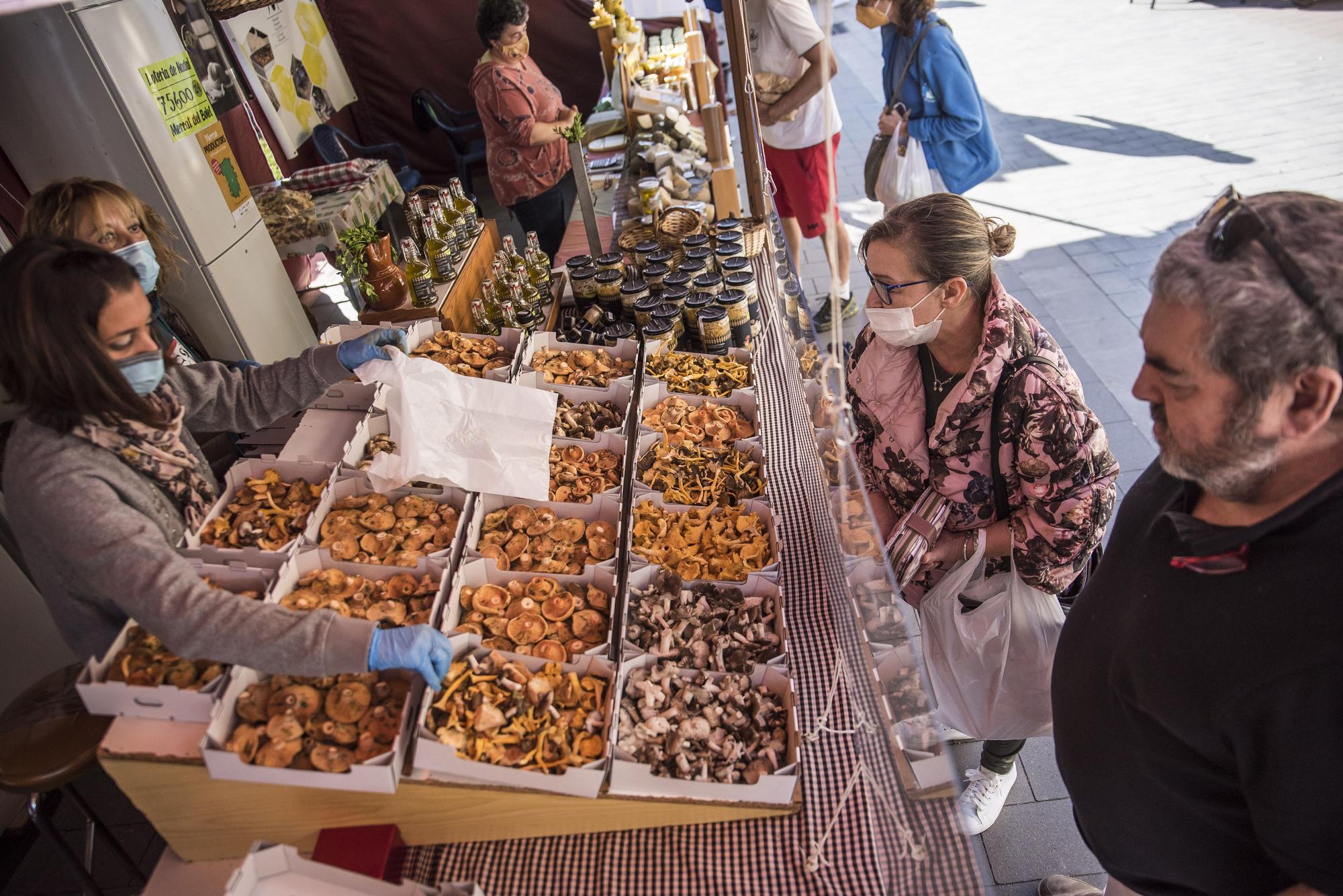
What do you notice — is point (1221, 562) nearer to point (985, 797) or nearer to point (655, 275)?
point (985, 797)

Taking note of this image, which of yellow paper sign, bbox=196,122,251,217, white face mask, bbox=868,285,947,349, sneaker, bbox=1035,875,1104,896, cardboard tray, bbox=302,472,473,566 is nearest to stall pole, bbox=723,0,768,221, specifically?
white face mask, bbox=868,285,947,349

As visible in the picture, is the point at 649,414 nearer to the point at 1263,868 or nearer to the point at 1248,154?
the point at 1263,868

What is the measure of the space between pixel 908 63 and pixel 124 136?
439cm

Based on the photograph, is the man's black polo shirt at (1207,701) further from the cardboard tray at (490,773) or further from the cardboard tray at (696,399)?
the cardboard tray at (696,399)

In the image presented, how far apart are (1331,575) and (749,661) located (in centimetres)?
122

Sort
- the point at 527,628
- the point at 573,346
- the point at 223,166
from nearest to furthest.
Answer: the point at 527,628 → the point at 573,346 → the point at 223,166

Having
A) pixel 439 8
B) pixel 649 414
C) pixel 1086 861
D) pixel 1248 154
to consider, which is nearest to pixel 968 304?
pixel 649 414

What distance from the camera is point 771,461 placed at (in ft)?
9.44

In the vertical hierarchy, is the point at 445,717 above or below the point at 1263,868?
above

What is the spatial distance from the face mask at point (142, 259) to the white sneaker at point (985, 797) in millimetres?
3357

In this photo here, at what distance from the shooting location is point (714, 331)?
3.19m

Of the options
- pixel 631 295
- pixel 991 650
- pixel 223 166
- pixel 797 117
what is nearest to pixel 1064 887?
pixel 991 650

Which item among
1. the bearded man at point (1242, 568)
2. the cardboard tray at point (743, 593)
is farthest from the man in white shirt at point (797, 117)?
the bearded man at point (1242, 568)

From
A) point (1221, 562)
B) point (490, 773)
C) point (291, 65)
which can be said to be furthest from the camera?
point (291, 65)
